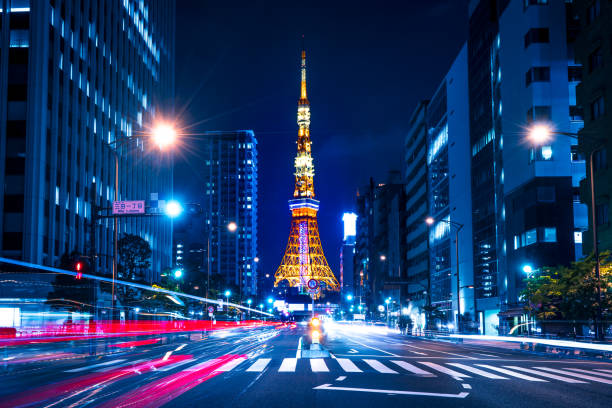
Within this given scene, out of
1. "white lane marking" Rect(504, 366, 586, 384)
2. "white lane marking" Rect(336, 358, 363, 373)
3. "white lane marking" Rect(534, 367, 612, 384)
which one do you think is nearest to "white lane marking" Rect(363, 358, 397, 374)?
"white lane marking" Rect(336, 358, 363, 373)

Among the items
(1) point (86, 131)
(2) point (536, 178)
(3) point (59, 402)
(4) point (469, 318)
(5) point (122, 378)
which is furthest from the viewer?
(4) point (469, 318)

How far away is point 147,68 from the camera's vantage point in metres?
102

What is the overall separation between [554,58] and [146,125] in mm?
61187

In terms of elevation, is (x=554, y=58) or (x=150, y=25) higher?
(x=150, y=25)

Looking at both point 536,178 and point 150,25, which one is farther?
point 150,25

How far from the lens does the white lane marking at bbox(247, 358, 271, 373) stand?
64.0 ft

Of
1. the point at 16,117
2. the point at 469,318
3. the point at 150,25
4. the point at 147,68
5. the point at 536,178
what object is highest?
the point at 150,25

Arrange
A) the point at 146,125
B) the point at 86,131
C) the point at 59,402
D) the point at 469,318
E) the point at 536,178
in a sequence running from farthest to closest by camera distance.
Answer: the point at 146,125 → the point at 469,318 → the point at 86,131 → the point at 536,178 → the point at 59,402

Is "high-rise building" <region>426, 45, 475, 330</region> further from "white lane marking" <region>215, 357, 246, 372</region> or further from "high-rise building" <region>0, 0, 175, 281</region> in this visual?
"white lane marking" <region>215, 357, 246, 372</region>

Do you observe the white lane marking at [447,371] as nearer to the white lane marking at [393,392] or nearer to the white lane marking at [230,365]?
the white lane marking at [393,392]

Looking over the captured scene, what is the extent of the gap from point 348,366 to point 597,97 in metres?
36.0

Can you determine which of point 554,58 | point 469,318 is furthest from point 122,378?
point 469,318

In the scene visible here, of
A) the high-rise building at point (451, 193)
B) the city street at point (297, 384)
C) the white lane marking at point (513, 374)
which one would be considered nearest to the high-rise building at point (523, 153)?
the high-rise building at point (451, 193)

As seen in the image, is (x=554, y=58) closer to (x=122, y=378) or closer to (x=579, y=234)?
(x=579, y=234)
